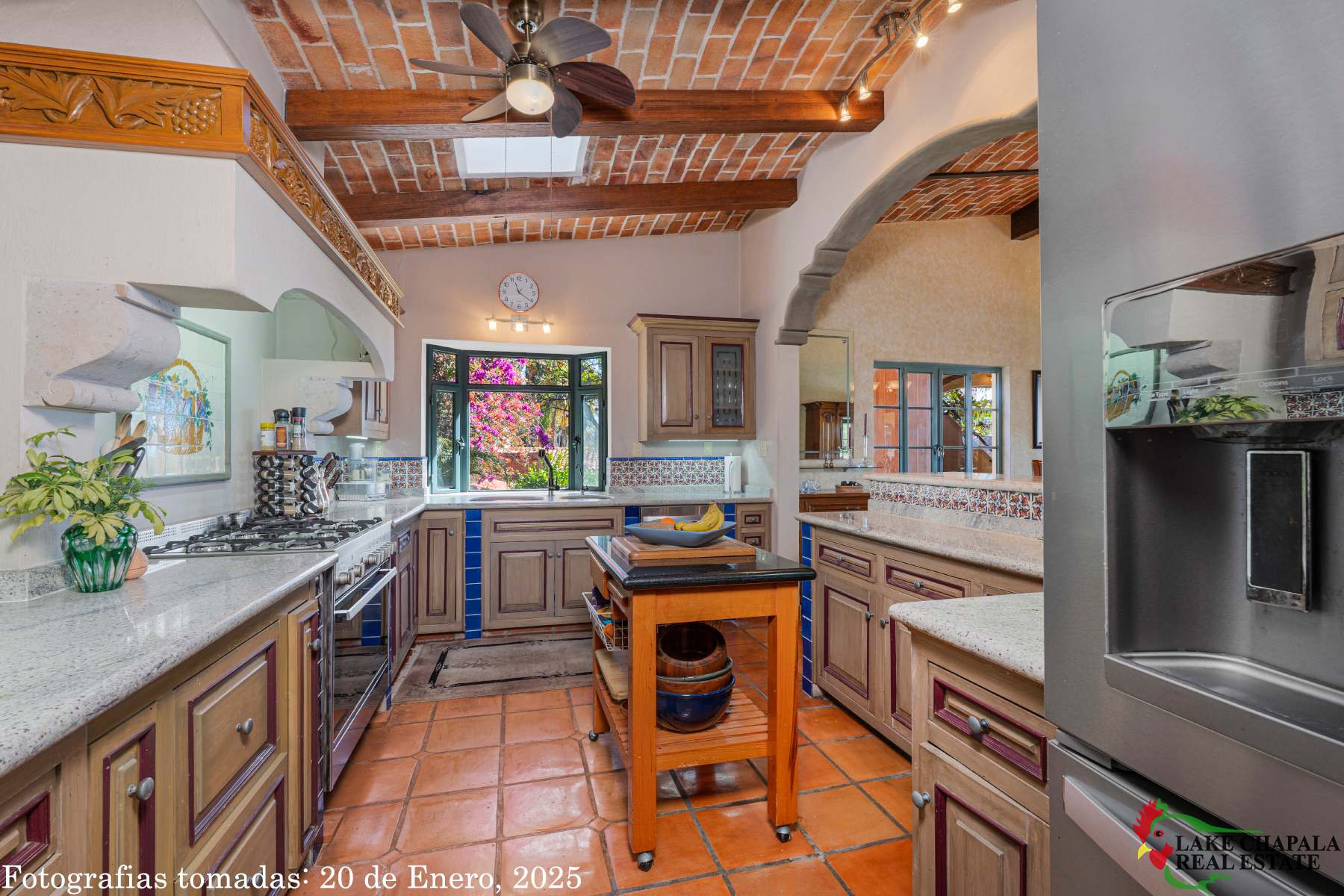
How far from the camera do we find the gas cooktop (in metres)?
1.98

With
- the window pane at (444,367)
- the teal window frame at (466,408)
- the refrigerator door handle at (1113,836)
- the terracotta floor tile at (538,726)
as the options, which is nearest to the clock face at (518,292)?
the teal window frame at (466,408)

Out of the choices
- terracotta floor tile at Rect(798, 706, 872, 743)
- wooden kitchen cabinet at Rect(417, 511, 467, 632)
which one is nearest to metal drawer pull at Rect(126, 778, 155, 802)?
terracotta floor tile at Rect(798, 706, 872, 743)

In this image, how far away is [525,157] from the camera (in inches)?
146

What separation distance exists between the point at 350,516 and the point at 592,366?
2.45m

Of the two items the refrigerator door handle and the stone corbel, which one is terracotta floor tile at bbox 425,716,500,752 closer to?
the stone corbel

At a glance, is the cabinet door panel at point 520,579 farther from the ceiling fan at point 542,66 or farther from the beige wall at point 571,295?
the ceiling fan at point 542,66

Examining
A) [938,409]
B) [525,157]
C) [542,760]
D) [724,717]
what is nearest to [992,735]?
[724,717]

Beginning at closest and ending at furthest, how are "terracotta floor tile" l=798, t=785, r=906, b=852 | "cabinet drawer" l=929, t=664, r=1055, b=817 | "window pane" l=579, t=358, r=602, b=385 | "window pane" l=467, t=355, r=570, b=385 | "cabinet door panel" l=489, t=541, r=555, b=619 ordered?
1. "cabinet drawer" l=929, t=664, r=1055, b=817
2. "terracotta floor tile" l=798, t=785, r=906, b=852
3. "cabinet door panel" l=489, t=541, r=555, b=619
4. "window pane" l=467, t=355, r=570, b=385
5. "window pane" l=579, t=358, r=602, b=385

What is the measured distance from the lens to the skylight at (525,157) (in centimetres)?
358

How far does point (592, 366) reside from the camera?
5105 millimetres

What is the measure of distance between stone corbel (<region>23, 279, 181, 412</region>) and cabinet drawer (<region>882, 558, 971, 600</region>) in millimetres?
2585

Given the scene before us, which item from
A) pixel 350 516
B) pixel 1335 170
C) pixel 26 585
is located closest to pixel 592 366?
pixel 350 516

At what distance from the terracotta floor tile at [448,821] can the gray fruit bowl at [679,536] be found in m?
1.11

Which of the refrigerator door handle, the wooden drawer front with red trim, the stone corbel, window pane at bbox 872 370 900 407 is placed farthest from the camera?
window pane at bbox 872 370 900 407
